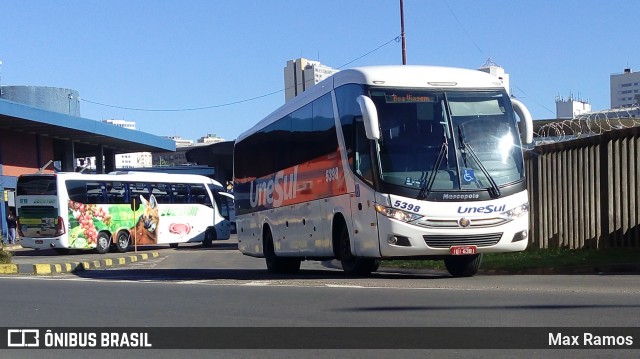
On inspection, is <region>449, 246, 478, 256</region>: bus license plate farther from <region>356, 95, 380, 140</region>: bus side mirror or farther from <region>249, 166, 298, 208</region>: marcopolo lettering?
<region>249, 166, 298, 208</region>: marcopolo lettering

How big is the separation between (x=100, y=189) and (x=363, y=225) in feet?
73.5

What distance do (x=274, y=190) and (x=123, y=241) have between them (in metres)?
18.1

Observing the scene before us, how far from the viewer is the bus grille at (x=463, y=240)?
12.9 meters

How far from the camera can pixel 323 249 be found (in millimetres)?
15578

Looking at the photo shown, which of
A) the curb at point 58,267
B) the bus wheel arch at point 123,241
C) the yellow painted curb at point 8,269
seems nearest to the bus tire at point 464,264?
the curb at point 58,267

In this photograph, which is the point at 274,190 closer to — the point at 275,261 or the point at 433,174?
the point at 275,261

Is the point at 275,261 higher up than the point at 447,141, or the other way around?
the point at 447,141

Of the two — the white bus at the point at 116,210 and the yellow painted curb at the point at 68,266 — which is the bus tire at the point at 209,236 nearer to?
the white bus at the point at 116,210

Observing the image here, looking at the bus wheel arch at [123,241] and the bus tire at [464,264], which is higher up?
the bus tire at [464,264]

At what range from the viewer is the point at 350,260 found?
14531mm

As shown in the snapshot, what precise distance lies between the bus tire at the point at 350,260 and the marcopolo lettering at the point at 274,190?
2589 mm

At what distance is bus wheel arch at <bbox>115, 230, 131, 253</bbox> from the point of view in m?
34.6

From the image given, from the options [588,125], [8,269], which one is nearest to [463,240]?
[588,125]

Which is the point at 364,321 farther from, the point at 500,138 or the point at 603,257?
the point at 603,257
